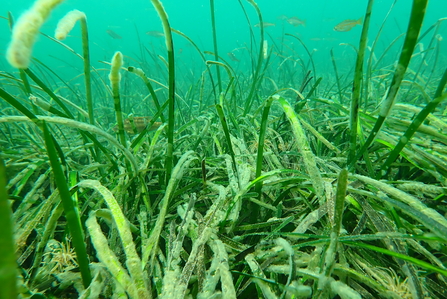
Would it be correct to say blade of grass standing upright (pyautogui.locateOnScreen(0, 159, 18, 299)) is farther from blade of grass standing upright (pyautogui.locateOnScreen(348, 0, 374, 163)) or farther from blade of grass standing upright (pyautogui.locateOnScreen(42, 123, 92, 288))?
blade of grass standing upright (pyautogui.locateOnScreen(348, 0, 374, 163))

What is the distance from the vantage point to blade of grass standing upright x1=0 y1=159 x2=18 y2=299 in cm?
24

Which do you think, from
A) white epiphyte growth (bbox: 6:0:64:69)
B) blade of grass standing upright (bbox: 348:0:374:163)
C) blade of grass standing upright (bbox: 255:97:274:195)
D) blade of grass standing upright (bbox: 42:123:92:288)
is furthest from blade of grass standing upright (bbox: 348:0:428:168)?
blade of grass standing upright (bbox: 42:123:92:288)

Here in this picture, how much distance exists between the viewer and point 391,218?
69cm

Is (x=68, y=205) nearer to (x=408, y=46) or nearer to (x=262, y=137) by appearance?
(x=262, y=137)

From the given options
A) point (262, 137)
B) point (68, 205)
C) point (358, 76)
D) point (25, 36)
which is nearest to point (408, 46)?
point (358, 76)

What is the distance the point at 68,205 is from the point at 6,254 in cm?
29

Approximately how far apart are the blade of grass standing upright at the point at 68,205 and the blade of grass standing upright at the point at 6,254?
25 cm

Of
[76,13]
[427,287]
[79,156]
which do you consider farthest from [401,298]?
[79,156]

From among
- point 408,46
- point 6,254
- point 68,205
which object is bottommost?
point 68,205

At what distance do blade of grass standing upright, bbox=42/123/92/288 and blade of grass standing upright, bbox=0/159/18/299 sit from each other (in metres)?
0.25

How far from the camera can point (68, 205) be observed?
51 centimetres

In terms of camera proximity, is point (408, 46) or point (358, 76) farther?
point (358, 76)

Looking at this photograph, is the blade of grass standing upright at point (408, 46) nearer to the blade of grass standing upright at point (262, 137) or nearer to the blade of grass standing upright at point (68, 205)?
the blade of grass standing upright at point (262, 137)

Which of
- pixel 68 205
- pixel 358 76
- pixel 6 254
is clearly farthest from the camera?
pixel 358 76
